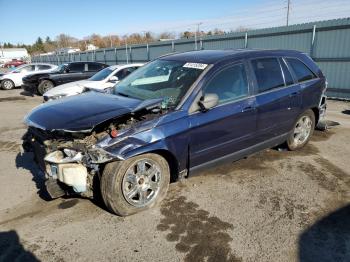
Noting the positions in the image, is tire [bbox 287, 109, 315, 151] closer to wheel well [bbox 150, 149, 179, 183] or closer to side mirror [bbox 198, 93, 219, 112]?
side mirror [bbox 198, 93, 219, 112]

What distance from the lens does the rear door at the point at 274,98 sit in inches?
184

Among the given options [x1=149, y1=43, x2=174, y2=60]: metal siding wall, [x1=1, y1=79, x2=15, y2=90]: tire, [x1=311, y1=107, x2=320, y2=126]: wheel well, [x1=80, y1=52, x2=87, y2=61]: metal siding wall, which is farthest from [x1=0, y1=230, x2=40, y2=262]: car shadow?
[x1=80, y1=52, x2=87, y2=61]: metal siding wall

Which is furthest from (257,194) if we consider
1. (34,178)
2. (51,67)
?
(51,67)

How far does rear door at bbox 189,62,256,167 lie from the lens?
4000 mm

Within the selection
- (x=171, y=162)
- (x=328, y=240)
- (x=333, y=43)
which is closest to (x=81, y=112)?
(x=171, y=162)

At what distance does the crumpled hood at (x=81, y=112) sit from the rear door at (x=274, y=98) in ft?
5.34

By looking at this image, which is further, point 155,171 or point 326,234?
point 155,171

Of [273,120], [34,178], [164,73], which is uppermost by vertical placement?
[164,73]

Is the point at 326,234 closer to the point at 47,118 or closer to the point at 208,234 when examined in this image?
the point at 208,234

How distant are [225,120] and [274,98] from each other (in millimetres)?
1101

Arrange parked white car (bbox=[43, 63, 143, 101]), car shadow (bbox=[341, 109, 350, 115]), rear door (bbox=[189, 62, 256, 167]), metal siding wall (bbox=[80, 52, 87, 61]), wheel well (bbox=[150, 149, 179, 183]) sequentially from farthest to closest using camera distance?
metal siding wall (bbox=[80, 52, 87, 61]) < parked white car (bbox=[43, 63, 143, 101]) < car shadow (bbox=[341, 109, 350, 115]) < rear door (bbox=[189, 62, 256, 167]) < wheel well (bbox=[150, 149, 179, 183])

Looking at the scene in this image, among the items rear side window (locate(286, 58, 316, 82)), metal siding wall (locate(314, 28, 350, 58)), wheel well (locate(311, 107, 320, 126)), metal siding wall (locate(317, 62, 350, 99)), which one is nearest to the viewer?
rear side window (locate(286, 58, 316, 82))

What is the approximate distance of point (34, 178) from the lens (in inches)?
195

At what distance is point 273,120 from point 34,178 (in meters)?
3.76
